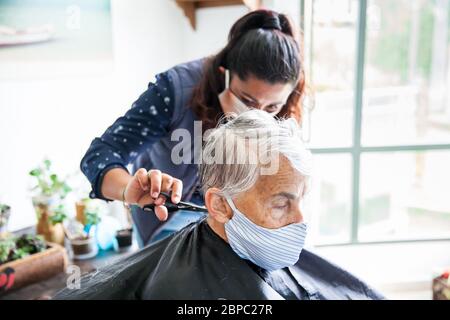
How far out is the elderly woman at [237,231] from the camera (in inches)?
31.6

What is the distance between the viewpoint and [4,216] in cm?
117

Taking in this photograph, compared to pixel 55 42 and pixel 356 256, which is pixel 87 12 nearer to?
pixel 55 42

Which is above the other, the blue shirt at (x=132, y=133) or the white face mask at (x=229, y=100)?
the white face mask at (x=229, y=100)

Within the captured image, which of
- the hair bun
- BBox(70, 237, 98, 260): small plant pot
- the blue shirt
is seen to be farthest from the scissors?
the hair bun

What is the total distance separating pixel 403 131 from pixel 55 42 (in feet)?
4.49

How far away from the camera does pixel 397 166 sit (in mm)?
2037

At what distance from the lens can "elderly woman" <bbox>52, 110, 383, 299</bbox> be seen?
2.64 feet

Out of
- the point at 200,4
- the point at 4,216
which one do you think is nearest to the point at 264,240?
the point at 200,4

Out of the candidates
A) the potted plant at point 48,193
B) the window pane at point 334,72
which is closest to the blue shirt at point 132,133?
the potted plant at point 48,193

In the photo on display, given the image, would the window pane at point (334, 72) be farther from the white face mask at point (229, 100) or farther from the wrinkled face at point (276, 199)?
the wrinkled face at point (276, 199)

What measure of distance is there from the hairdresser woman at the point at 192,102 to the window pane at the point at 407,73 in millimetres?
533

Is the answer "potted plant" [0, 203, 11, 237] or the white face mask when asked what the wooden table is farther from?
the white face mask

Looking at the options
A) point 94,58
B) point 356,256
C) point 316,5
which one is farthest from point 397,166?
point 94,58

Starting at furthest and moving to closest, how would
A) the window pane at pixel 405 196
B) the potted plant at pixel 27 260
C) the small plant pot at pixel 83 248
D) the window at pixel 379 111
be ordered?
the window pane at pixel 405 196
the window at pixel 379 111
the potted plant at pixel 27 260
the small plant pot at pixel 83 248
